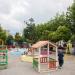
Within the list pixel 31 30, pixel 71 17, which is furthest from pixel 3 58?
pixel 31 30

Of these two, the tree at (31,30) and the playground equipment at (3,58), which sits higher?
the tree at (31,30)

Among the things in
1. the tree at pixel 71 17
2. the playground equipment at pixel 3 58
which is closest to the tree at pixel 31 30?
the tree at pixel 71 17

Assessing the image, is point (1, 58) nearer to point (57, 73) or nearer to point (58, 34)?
point (57, 73)

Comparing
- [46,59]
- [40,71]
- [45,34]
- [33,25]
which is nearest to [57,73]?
[40,71]

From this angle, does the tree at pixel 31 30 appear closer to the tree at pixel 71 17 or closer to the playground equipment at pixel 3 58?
the tree at pixel 71 17

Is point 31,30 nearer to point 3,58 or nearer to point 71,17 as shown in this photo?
point 71,17

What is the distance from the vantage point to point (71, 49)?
4691 centimetres

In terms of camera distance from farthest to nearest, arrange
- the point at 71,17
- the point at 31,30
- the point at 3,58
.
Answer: the point at 31,30
the point at 71,17
the point at 3,58

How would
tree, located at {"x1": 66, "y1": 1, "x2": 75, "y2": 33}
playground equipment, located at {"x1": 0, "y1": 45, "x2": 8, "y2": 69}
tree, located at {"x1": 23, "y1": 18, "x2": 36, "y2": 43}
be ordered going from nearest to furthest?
1. playground equipment, located at {"x1": 0, "y1": 45, "x2": 8, "y2": 69}
2. tree, located at {"x1": 66, "y1": 1, "x2": 75, "y2": 33}
3. tree, located at {"x1": 23, "y1": 18, "x2": 36, "y2": 43}

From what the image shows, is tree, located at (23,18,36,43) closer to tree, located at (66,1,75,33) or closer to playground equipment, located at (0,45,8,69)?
tree, located at (66,1,75,33)

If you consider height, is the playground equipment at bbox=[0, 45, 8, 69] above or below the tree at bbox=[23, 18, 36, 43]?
below

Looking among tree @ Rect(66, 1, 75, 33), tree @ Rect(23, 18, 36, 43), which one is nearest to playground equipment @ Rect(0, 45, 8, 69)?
tree @ Rect(66, 1, 75, 33)

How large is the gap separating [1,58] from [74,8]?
22.3 meters

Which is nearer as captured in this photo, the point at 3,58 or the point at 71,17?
the point at 3,58
